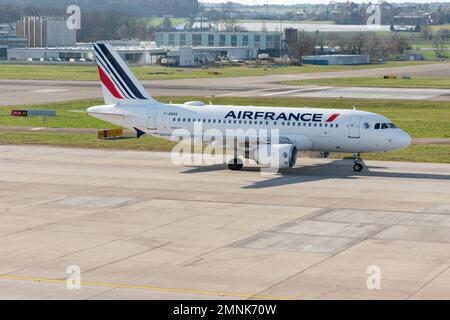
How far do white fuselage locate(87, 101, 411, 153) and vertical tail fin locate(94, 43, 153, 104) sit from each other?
3.12ft

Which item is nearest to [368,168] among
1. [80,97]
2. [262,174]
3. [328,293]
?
[262,174]

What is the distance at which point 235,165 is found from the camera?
6775 cm

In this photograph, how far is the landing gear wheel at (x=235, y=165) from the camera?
67.6m

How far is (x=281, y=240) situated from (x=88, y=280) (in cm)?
1144

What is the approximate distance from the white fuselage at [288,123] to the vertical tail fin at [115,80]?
0.95 meters

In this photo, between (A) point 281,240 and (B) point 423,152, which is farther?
(B) point 423,152

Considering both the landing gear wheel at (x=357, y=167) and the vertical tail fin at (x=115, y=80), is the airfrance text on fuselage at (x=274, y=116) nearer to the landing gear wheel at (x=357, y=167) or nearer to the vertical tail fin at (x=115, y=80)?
the landing gear wheel at (x=357, y=167)

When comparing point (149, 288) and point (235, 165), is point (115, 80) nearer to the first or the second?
point (235, 165)

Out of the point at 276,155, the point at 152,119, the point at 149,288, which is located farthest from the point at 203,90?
the point at 149,288

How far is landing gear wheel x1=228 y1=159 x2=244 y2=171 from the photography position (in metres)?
67.6

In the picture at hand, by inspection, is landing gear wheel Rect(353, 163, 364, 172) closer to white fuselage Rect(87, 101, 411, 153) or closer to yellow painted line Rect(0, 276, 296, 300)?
white fuselage Rect(87, 101, 411, 153)

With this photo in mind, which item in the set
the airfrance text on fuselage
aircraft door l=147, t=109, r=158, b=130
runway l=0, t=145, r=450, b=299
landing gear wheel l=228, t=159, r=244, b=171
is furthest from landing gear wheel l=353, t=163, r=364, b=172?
aircraft door l=147, t=109, r=158, b=130

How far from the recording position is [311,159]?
73.6 metres
